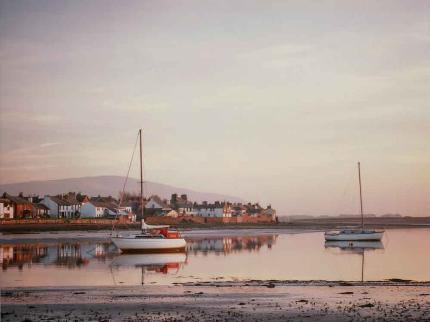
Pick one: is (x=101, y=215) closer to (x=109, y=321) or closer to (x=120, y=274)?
(x=120, y=274)

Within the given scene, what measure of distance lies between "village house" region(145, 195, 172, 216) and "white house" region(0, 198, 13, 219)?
41072 mm

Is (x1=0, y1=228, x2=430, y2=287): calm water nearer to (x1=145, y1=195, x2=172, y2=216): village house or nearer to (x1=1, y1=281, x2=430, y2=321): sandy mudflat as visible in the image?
(x1=1, y1=281, x2=430, y2=321): sandy mudflat

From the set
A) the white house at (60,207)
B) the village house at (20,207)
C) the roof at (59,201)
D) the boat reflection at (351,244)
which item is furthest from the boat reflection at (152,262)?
the roof at (59,201)

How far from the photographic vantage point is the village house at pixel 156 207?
553 ft

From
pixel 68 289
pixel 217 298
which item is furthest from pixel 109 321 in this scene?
pixel 68 289

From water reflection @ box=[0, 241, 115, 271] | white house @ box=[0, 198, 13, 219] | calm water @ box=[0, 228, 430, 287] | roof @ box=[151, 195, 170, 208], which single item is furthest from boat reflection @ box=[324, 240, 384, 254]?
roof @ box=[151, 195, 170, 208]

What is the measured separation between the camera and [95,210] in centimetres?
16025

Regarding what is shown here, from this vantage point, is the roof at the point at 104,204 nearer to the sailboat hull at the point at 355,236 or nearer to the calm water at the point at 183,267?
the sailboat hull at the point at 355,236

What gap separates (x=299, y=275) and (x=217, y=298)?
537 inches

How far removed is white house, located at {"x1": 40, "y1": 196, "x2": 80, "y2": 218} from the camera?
6102 inches

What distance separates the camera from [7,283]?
1305 inches

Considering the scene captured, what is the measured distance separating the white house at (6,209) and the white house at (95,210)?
82.2ft

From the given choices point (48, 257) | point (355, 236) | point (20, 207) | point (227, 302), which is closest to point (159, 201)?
point (20, 207)

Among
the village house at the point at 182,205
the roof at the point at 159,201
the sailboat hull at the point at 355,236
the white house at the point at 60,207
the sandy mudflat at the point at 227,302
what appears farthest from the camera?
the village house at the point at 182,205
